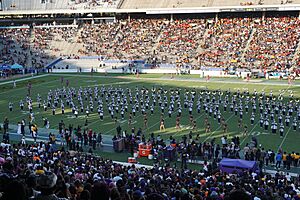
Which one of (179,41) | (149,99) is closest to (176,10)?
(179,41)

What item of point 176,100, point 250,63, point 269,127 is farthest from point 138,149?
point 250,63

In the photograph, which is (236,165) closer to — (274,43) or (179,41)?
(274,43)

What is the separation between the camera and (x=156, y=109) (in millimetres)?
25297

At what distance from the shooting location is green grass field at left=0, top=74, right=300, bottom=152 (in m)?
19.6

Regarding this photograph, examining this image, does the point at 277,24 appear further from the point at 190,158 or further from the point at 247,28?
the point at 190,158

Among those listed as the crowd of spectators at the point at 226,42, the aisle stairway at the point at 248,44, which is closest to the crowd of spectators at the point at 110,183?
the crowd of spectators at the point at 226,42

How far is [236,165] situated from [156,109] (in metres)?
11.7

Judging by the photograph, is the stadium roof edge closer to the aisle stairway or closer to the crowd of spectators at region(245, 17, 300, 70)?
the crowd of spectators at region(245, 17, 300, 70)

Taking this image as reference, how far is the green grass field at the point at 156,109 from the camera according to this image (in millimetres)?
19562

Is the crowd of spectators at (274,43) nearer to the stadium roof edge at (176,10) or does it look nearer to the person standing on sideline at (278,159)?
the stadium roof edge at (176,10)

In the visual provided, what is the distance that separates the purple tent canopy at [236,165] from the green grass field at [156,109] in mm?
3960

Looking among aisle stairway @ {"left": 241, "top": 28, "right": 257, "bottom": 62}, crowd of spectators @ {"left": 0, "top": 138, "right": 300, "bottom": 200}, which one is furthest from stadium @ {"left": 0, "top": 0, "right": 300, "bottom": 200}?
aisle stairway @ {"left": 241, "top": 28, "right": 257, "bottom": 62}

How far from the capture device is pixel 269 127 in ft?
67.9

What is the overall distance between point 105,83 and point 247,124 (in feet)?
53.8
